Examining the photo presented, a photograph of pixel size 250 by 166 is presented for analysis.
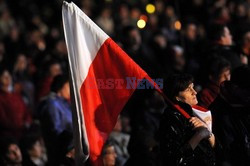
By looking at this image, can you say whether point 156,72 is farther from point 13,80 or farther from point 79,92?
point 79,92

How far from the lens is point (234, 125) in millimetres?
7590

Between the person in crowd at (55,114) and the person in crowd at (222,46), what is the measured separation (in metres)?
1.91

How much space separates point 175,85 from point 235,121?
87 centimetres

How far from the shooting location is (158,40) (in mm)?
14008

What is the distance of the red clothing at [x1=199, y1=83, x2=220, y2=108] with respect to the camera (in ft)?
27.1

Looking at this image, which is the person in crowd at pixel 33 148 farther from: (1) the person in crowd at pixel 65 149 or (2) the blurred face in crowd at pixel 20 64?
(2) the blurred face in crowd at pixel 20 64

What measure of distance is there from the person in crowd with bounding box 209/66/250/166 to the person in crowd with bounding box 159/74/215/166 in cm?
49

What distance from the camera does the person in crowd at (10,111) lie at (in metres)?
11.4

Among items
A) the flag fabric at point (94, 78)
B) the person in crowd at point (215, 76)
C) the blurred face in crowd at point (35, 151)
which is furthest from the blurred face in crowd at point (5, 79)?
the flag fabric at point (94, 78)

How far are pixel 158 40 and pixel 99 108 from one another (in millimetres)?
6870

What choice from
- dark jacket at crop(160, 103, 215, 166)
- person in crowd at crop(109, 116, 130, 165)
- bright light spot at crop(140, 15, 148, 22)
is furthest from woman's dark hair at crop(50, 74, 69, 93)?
bright light spot at crop(140, 15, 148, 22)

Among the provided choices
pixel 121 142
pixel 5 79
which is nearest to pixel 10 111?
pixel 5 79

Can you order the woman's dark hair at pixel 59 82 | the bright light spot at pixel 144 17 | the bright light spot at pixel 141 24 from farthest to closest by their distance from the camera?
the bright light spot at pixel 144 17 → the bright light spot at pixel 141 24 → the woman's dark hair at pixel 59 82

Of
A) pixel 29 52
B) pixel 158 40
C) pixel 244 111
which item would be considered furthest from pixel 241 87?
pixel 29 52
